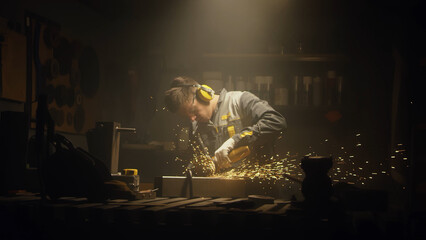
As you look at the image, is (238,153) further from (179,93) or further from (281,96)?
(281,96)

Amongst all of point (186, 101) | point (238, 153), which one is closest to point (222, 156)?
point (238, 153)

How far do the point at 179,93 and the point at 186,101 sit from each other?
93mm

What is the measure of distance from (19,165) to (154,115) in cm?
287

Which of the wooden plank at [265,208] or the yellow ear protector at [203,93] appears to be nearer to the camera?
the wooden plank at [265,208]

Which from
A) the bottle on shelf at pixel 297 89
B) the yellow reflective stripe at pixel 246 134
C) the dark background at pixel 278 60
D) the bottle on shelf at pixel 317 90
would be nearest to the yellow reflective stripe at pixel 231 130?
the yellow reflective stripe at pixel 246 134

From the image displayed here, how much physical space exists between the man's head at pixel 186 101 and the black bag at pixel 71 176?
5.86 ft

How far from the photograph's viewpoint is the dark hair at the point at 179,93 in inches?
164

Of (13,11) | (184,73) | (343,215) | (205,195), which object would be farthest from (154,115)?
(343,215)

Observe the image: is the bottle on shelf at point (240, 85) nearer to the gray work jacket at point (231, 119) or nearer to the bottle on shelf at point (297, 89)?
the bottle on shelf at point (297, 89)

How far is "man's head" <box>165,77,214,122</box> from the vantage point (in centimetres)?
418

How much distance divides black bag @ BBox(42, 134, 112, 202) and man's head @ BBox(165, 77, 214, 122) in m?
1.79

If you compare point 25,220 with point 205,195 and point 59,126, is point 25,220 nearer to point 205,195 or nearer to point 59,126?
point 205,195

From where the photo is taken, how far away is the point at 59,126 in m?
→ 4.54

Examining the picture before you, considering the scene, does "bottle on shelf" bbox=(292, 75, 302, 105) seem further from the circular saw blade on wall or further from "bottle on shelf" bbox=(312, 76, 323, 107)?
the circular saw blade on wall
